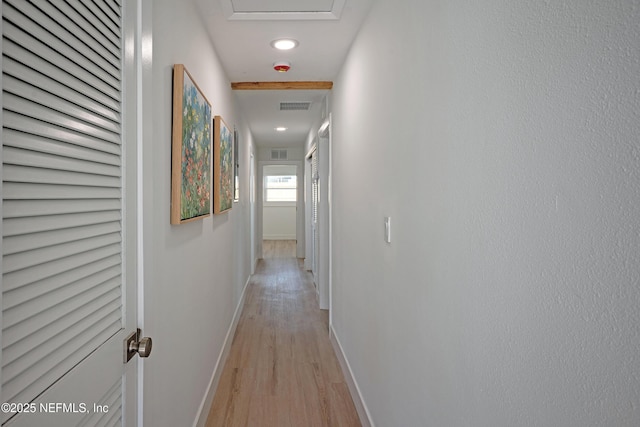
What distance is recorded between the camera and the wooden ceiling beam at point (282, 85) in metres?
3.41

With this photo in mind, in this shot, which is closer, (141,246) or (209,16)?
(141,246)

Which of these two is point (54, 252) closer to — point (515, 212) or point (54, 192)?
point (54, 192)

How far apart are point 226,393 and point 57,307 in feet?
6.98

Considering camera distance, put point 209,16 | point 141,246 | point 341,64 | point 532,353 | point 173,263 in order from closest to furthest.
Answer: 1. point 532,353
2. point 141,246
3. point 173,263
4. point 209,16
5. point 341,64

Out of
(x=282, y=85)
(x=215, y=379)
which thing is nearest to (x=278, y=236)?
(x=282, y=85)

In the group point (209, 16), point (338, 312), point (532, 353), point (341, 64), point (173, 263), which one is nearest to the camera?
point (532, 353)

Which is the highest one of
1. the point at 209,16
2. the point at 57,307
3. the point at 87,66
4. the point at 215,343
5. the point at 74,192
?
the point at 209,16

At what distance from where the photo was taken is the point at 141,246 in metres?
1.06

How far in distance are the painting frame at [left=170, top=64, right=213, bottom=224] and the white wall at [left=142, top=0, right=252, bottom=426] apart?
31mm

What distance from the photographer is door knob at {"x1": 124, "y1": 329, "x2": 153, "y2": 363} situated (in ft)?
3.25

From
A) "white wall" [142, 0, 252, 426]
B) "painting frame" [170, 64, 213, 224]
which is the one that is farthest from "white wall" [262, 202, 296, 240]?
"painting frame" [170, 64, 213, 224]

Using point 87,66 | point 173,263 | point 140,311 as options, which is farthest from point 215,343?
point 87,66

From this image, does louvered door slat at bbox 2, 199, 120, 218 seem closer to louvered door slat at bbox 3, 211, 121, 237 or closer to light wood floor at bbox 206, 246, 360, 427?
louvered door slat at bbox 3, 211, 121, 237

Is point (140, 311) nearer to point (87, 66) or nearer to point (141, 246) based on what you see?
point (141, 246)
